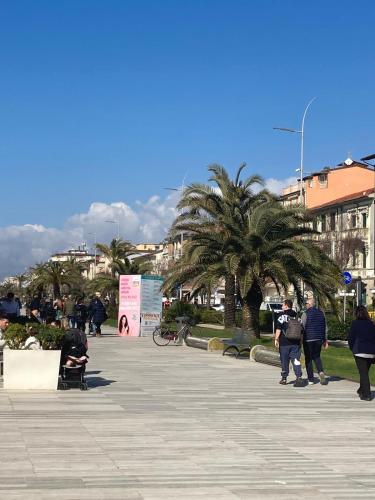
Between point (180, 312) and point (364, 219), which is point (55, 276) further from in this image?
point (180, 312)

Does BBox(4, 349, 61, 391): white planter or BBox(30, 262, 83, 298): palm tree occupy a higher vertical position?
BBox(30, 262, 83, 298): palm tree

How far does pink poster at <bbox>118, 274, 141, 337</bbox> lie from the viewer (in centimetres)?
3697

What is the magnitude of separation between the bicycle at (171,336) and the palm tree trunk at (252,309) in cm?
257

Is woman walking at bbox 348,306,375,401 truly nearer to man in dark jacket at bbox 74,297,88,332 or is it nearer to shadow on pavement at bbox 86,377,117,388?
shadow on pavement at bbox 86,377,117,388

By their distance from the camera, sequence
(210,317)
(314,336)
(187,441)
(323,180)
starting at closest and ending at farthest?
(187,441), (314,336), (210,317), (323,180)

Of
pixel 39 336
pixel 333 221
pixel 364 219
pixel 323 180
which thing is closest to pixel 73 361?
pixel 39 336

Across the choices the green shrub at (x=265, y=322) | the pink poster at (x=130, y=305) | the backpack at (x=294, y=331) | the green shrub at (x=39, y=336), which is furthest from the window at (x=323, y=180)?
the green shrub at (x=39, y=336)

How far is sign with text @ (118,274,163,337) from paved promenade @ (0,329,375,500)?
18962mm

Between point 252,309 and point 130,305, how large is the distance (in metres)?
6.68

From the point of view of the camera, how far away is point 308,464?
906 cm

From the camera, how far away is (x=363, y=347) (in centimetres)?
1534

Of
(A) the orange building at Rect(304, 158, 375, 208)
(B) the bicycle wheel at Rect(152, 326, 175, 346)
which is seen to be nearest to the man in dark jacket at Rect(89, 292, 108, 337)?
(B) the bicycle wheel at Rect(152, 326, 175, 346)

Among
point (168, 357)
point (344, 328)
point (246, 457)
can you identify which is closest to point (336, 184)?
point (344, 328)

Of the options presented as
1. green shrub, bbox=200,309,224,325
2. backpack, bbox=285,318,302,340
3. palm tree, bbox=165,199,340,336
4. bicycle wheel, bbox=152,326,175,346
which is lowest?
Answer: bicycle wheel, bbox=152,326,175,346
